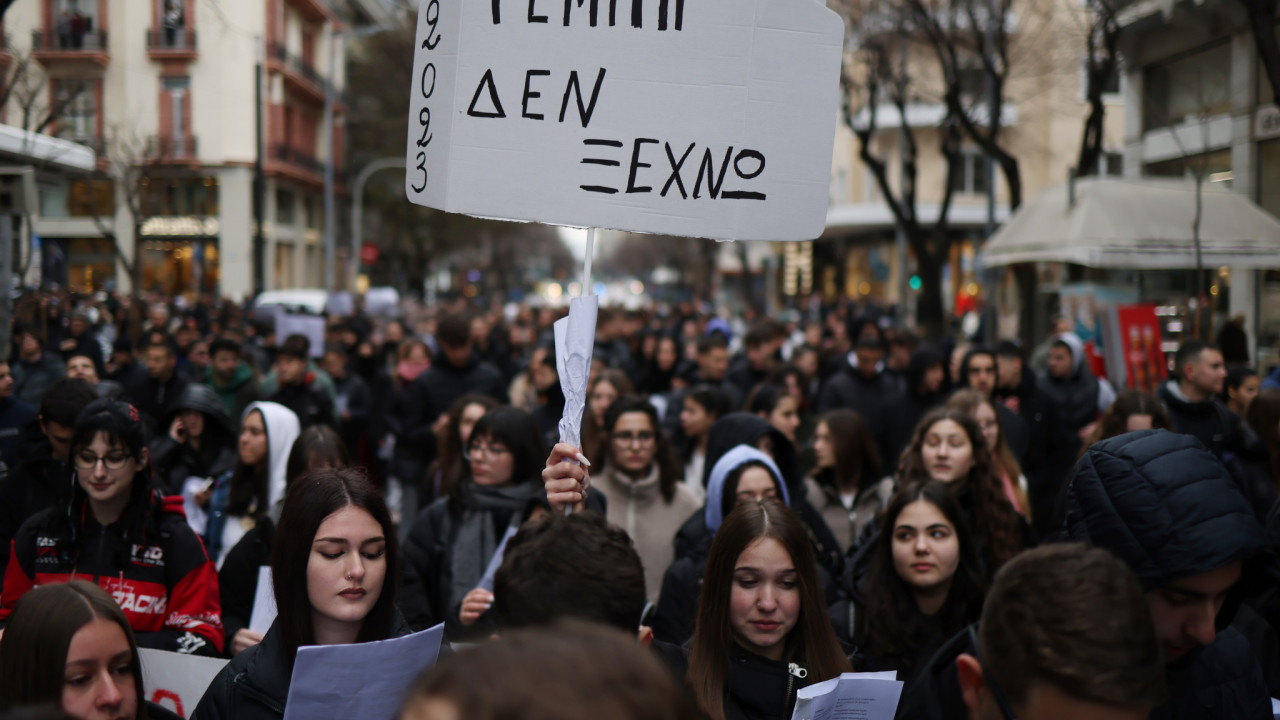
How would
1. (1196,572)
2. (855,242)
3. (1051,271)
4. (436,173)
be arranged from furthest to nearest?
1. (855,242)
2. (1051,271)
3. (436,173)
4. (1196,572)

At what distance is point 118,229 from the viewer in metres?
36.0

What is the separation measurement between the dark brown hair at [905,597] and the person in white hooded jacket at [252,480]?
9.53ft

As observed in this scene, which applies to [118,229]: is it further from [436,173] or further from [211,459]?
[436,173]

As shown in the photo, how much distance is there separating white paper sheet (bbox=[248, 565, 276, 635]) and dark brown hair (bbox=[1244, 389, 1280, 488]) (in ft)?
16.6

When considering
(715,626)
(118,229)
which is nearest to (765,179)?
(715,626)

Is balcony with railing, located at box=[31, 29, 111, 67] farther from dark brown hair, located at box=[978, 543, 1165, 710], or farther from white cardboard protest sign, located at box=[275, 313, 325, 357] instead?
dark brown hair, located at box=[978, 543, 1165, 710]

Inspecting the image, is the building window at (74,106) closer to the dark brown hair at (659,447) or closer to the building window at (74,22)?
the building window at (74,22)

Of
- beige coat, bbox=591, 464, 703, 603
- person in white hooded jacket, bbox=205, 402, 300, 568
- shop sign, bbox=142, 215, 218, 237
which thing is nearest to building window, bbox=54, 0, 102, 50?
person in white hooded jacket, bbox=205, 402, 300, 568

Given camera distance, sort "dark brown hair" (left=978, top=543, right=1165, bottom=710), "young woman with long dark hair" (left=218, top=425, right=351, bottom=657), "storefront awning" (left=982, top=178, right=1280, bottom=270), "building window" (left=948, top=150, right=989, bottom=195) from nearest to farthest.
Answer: "dark brown hair" (left=978, top=543, right=1165, bottom=710) → "young woman with long dark hair" (left=218, top=425, right=351, bottom=657) → "storefront awning" (left=982, top=178, right=1280, bottom=270) → "building window" (left=948, top=150, right=989, bottom=195)

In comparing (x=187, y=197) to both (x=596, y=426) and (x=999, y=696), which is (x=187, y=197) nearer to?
(x=596, y=426)

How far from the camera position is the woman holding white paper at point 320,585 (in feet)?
9.78

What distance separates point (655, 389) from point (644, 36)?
388 inches

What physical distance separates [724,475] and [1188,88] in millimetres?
16855

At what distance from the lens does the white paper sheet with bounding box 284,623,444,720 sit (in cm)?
272
